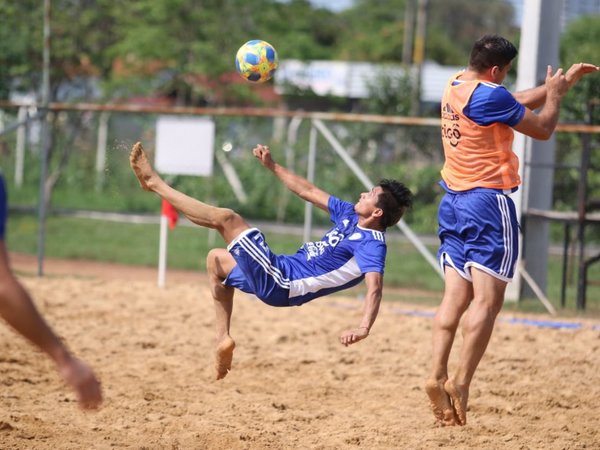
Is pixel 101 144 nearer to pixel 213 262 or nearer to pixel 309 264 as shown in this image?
pixel 213 262

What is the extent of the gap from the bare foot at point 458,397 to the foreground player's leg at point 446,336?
0.08 feet

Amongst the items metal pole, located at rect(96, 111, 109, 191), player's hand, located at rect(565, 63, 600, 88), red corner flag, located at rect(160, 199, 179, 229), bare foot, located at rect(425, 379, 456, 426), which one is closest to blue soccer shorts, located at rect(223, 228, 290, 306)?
bare foot, located at rect(425, 379, 456, 426)

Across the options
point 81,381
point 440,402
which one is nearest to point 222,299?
point 440,402

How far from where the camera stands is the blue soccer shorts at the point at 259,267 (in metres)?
6.20

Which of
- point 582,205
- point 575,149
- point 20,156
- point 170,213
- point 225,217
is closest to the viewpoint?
point 225,217

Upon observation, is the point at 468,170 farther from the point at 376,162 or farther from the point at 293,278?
the point at 376,162

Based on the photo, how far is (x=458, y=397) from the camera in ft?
19.3

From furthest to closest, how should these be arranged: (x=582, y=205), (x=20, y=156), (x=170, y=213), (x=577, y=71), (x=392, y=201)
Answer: (x=20, y=156) → (x=170, y=213) → (x=582, y=205) → (x=392, y=201) → (x=577, y=71)

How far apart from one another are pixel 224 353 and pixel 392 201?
1.48 m

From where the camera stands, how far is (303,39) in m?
20.8

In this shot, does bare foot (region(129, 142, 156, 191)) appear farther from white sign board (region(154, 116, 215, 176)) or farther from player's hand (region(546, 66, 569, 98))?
white sign board (region(154, 116, 215, 176))

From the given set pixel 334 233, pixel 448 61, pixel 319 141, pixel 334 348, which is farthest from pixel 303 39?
pixel 448 61

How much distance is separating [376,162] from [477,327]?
9162mm

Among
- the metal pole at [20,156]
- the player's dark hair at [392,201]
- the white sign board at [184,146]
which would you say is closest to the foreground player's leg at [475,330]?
the player's dark hair at [392,201]
